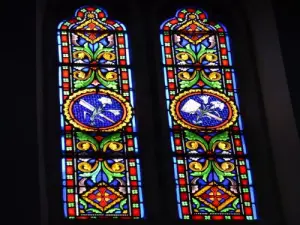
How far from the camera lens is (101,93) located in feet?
32.9

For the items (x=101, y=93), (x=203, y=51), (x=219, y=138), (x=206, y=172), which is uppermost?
(x=203, y=51)

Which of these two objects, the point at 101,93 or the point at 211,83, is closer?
the point at 101,93

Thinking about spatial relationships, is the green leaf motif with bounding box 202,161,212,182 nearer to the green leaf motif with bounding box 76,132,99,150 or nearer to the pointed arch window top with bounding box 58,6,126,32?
the green leaf motif with bounding box 76,132,99,150

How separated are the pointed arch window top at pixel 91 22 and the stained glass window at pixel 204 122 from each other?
414 mm

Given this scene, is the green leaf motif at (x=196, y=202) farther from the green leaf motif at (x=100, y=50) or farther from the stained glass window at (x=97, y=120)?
the green leaf motif at (x=100, y=50)

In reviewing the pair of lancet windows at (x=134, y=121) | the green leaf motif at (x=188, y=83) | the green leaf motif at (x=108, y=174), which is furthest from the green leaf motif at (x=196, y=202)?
the green leaf motif at (x=188, y=83)

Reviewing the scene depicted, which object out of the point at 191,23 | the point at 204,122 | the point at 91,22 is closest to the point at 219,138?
the point at 204,122

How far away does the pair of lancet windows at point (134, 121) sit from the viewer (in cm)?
955

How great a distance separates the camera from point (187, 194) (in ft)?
31.5

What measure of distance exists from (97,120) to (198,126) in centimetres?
77

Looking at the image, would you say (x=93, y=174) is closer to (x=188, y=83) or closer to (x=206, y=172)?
(x=206, y=172)
